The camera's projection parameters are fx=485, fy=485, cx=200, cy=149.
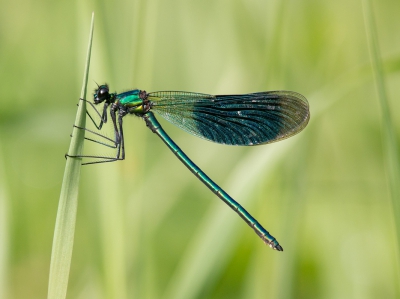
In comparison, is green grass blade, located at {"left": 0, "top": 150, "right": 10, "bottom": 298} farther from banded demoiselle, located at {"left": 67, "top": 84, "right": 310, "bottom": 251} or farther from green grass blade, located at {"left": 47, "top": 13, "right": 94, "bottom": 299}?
green grass blade, located at {"left": 47, "top": 13, "right": 94, "bottom": 299}

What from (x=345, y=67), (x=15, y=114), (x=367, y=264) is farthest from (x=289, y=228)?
(x=345, y=67)

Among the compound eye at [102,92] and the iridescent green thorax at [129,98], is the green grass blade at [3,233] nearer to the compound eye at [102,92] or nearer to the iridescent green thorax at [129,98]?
the compound eye at [102,92]

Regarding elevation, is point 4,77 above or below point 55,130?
above

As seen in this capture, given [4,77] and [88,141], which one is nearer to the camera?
[88,141]

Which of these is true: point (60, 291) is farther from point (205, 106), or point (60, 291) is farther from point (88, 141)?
point (205, 106)

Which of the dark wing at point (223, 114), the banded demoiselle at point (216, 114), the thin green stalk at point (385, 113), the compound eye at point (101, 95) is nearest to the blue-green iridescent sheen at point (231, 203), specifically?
the banded demoiselle at point (216, 114)

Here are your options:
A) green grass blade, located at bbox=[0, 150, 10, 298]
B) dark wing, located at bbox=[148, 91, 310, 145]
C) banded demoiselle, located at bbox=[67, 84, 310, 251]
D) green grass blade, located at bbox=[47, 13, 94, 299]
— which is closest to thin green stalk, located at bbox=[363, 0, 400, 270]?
banded demoiselle, located at bbox=[67, 84, 310, 251]

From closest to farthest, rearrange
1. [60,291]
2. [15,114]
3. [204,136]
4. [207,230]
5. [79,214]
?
1. [60,291]
2. [207,230]
3. [15,114]
4. [204,136]
5. [79,214]

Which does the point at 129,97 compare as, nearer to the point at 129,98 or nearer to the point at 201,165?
the point at 129,98
